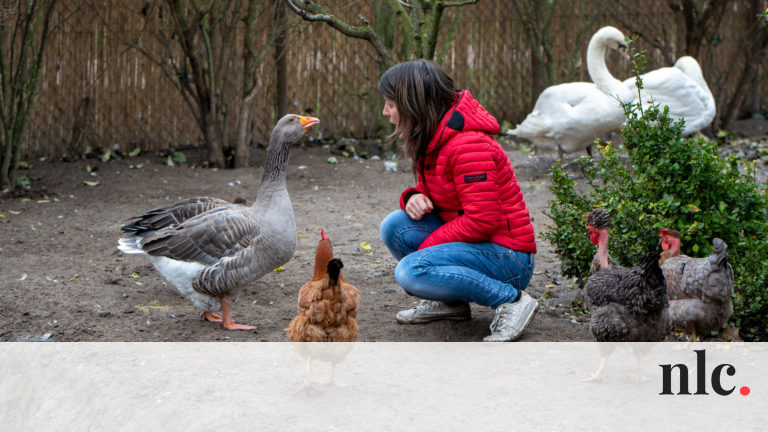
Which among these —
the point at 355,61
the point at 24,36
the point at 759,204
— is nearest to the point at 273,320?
the point at 759,204

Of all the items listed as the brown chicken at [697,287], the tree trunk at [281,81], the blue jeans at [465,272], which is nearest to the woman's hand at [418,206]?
the blue jeans at [465,272]

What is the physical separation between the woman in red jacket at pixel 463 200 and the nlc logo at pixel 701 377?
69cm

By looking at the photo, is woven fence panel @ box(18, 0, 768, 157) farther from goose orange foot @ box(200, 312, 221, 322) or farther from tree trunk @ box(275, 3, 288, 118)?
goose orange foot @ box(200, 312, 221, 322)

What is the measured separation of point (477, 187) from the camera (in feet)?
11.2

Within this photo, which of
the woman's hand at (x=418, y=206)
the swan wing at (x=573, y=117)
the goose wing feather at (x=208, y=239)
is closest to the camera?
the woman's hand at (x=418, y=206)

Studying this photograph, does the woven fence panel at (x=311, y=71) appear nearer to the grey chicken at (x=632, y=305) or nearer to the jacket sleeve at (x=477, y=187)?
the jacket sleeve at (x=477, y=187)

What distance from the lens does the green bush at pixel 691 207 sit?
142 inches

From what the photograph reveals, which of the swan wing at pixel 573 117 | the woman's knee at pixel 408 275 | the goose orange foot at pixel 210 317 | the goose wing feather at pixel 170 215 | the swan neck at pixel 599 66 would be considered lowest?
the goose orange foot at pixel 210 317

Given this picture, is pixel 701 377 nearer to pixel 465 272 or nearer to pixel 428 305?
pixel 465 272

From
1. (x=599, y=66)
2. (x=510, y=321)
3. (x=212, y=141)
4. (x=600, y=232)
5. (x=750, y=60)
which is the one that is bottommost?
(x=510, y=321)

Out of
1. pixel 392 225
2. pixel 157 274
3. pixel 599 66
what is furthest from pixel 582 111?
pixel 157 274

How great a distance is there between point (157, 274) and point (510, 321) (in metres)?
2.61

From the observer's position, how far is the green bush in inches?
142

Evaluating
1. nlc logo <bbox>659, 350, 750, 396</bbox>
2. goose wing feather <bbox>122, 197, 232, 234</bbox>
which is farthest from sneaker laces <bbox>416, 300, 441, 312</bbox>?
goose wing feather <bbox>122, 197, 232, 234</bbox>
